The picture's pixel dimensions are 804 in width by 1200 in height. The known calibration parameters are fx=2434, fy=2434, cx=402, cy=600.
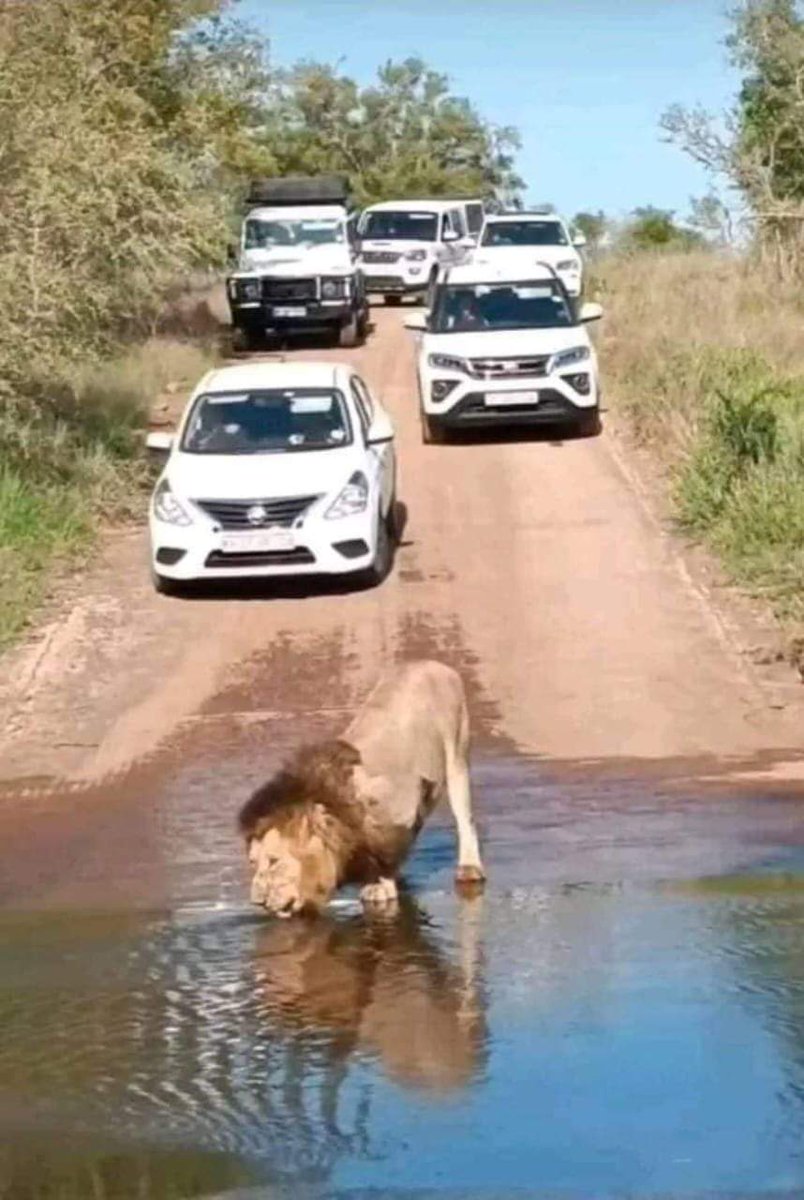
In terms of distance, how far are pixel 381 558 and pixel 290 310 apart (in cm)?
1720

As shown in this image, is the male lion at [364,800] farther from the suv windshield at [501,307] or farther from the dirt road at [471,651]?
the suv windshield at [501,307]

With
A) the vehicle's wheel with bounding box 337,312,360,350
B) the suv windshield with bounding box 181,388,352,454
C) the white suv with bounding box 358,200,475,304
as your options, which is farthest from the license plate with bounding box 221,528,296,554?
the white suv with bounding box 358,200,475,304

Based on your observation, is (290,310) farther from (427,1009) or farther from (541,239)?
(427,1009)

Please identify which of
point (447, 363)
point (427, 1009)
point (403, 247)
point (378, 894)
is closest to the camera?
point (427, 1009)

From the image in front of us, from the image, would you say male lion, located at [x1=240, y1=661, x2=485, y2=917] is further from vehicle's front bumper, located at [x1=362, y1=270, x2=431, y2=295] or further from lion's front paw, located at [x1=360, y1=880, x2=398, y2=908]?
vehicle's front bumper, located at [x1=362, y1=270, x2=431, y2=295]

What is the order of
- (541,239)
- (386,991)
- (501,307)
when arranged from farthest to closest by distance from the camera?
(541,239)
(501,307)
(386,991)

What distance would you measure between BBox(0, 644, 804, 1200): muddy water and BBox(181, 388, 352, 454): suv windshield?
6722 mm

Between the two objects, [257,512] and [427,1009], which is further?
[257,512]

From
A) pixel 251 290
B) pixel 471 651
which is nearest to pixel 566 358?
pixel 471 651

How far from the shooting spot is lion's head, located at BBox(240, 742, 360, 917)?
895 centimetres

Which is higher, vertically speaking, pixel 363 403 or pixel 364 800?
pixel 364 800

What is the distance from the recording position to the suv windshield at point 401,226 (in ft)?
146

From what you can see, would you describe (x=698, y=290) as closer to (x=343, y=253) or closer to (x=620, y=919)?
(x=343, y=253)

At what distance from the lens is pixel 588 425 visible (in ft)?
83.8
